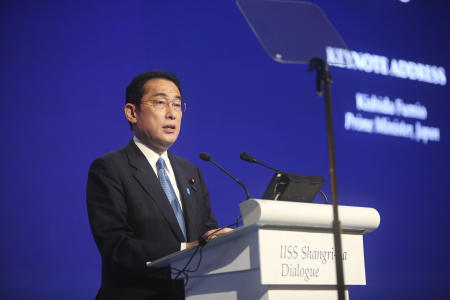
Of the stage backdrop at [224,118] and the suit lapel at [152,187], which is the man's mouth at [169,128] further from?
the stage backdrop at [224,118]

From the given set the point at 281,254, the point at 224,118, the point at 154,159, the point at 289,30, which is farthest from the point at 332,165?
the point at 224,118

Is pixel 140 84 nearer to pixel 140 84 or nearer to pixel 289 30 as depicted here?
pixel 140 84

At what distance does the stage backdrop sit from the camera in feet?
10.5

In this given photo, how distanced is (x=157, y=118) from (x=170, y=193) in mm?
399

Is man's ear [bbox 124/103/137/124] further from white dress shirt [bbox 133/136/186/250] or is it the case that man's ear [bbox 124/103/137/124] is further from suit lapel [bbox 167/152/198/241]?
suit lapel [bbox 167/152/198/241]

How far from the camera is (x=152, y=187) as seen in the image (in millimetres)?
2604

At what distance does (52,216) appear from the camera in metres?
3.19

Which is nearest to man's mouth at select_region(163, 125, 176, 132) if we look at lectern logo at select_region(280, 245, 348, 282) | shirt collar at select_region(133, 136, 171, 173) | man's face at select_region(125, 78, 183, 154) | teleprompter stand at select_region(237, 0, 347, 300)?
man's face at select_region(125, 78, 183, 154)

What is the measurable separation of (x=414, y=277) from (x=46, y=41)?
3.29 meters

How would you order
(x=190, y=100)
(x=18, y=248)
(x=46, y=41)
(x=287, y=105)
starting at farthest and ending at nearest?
(x=287, y=105)
(x=190, y=100)
(x=46, y=41)
(x=18, y=248)

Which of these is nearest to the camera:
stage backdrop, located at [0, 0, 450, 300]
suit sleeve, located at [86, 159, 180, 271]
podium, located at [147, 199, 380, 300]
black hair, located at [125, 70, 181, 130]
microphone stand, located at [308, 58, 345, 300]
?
microphone stand, located at [308, 58, 345, 300]

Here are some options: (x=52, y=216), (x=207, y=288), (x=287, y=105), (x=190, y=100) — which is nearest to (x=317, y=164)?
(x=287, y=105)

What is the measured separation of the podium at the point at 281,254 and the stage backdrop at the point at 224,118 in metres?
0.55

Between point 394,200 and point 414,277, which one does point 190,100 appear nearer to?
point 394,200
